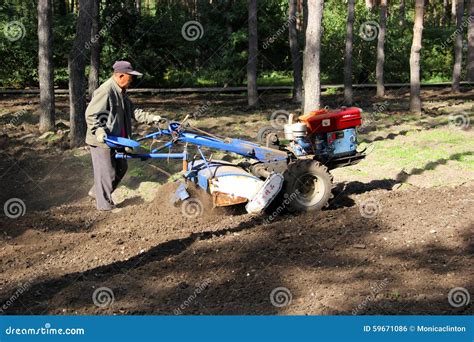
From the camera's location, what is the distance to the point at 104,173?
999 centimetres

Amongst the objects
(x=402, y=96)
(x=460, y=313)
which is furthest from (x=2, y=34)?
(x=460, y=313)

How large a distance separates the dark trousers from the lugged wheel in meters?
2.55

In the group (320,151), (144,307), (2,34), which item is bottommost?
(144,307)

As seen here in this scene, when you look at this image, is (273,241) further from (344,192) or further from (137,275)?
(344,192)

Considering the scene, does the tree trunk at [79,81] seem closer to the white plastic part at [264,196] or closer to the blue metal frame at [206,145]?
the blue metal frame at [206,145]

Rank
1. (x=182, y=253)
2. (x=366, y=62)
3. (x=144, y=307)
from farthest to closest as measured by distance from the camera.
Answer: (x=366, y=62), (x=182, y=253), (x=144, y=307)

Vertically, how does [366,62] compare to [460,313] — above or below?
above

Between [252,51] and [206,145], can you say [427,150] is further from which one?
[252,51]

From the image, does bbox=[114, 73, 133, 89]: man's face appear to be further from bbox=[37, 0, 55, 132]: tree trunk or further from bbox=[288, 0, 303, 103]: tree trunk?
bbox=[288, 0, 303, 103]: tree trunk

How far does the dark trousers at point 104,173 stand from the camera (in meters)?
9.92

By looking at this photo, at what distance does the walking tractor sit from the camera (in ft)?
31.1

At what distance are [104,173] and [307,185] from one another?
296cm

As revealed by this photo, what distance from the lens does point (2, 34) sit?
31.0 meters

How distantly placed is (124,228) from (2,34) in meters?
24.0
